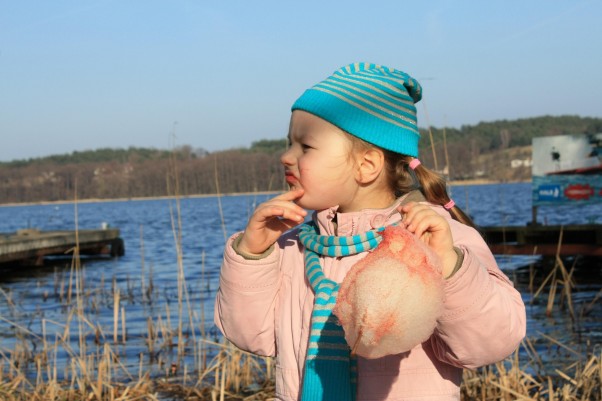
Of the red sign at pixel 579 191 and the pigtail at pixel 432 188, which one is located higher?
the pigtail at pixel 432 188

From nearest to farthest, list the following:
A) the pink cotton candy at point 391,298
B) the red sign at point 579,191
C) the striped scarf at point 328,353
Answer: the pink cotton candy at point 391,298 → the striped scarf at point 328,353 → the red sign at point 579,191

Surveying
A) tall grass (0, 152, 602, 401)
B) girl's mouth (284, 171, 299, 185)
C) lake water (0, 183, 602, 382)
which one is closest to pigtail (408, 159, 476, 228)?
girl's mouth (284, 171, 299, 185)

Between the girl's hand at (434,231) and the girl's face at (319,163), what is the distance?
361mm

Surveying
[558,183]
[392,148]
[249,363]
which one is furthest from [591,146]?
[392,148]

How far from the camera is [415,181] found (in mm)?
2475

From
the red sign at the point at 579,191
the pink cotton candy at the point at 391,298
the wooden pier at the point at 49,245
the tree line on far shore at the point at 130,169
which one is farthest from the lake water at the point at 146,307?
the tree line on far shore at the point at 130,169

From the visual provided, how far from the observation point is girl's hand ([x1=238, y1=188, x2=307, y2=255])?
2213 mm

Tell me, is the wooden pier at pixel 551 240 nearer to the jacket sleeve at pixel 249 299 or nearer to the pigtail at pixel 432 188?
the pigtail at pixel 432 188

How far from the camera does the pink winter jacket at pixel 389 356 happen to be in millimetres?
2043

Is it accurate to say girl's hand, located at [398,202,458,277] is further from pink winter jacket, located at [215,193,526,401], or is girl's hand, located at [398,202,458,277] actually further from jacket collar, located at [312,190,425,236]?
jacket collar, located at [312,190,425,236]

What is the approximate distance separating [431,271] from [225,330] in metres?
0.91

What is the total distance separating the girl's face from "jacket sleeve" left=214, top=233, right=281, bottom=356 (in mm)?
218

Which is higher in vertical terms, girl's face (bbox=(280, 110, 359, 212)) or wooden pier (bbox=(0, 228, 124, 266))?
girl's face (bbox=(280, 110, 359, 212))

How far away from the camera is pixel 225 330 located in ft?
8.26
